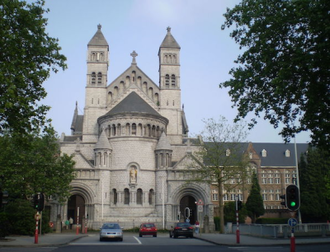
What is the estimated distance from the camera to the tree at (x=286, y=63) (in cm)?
1828

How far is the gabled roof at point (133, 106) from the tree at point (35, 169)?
13083 millimetres

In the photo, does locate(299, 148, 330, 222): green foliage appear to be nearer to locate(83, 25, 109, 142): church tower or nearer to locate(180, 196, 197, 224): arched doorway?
locate(180, 196, 197, 224): arched doorway

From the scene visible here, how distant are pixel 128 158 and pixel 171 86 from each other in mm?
14375

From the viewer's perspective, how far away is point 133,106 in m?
53.2

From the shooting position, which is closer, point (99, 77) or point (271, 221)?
point (99, 77)

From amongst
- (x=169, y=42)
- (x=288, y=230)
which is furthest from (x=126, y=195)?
(x=288, y=230)

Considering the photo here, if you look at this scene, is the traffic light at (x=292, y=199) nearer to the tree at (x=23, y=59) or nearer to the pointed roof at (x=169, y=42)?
the tree at (x=23, y=59)

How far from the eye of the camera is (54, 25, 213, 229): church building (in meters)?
49.3

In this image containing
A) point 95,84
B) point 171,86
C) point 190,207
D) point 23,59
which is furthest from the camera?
point 171,86

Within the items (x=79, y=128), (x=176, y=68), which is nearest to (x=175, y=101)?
(x=176, y=68)

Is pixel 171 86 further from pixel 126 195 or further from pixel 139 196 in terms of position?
pixel 126 195

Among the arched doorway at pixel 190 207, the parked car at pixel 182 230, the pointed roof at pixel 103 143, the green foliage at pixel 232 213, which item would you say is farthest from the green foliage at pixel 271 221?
the parked car at pixel 182 230

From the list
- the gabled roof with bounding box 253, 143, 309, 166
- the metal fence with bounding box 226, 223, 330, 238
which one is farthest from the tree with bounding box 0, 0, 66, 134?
the gabled roof with bounding box 253, 143, 309, 166

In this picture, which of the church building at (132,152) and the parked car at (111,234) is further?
the church building at (132,152)
